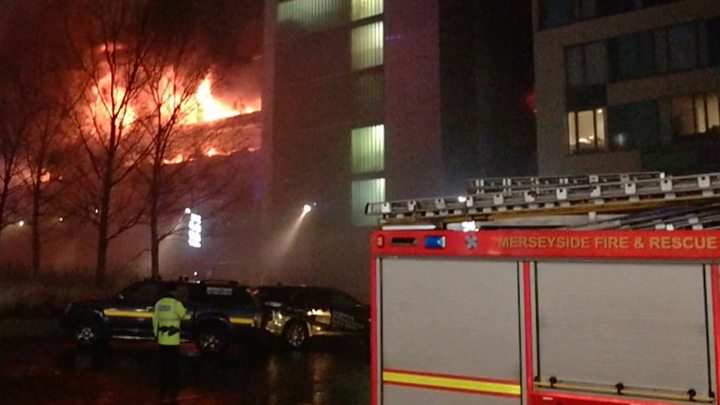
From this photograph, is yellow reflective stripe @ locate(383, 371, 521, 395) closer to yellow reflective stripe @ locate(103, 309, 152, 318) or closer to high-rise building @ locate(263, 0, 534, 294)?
yellow reflective stripe @ locate(103, 309, 152, 318)

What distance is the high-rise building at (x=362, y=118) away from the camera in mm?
34281

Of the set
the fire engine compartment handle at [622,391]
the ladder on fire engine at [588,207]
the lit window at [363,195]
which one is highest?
the lit window at [363,195]

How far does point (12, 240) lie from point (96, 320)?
37.3 meters

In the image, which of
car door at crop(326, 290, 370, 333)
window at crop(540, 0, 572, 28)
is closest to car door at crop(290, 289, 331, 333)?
car door at crop(326, 290, 370, 333)

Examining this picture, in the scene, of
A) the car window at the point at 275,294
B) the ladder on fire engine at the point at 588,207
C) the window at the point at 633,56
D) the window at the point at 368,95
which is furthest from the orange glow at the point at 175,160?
the ladder on fire engine at the point at 588,207

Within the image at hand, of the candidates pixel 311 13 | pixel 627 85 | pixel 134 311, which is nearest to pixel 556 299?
pixel 134 311

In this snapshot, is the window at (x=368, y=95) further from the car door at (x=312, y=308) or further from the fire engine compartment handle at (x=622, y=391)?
the fire engine compartment handle at (x=622, y=391)

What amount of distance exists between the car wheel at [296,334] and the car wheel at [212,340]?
1692 mm

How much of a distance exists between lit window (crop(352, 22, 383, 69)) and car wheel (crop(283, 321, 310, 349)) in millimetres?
A: 20318

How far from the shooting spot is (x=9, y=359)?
1524 centimetres

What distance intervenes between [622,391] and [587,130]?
90.4 ft

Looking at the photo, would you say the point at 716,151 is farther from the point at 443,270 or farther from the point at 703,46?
the point at 443,270

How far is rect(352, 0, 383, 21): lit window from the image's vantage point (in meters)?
36.3

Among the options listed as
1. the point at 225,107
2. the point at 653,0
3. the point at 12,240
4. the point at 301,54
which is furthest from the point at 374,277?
the point at 12,240
